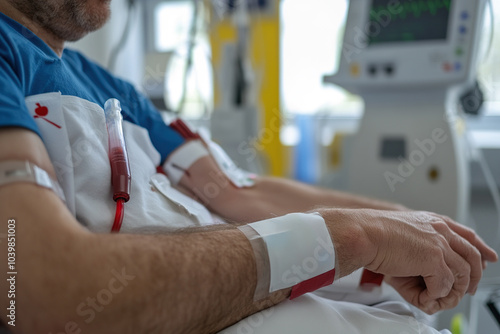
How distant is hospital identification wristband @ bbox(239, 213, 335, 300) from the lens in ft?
2.01

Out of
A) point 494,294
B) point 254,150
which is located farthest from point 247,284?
point 254,150

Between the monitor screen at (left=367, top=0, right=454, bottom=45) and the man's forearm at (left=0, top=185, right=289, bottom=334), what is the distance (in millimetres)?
1335

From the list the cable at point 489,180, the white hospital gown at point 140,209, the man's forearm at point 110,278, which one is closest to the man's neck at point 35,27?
the white hospital gown at point 140,209

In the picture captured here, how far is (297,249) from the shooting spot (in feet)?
2.04

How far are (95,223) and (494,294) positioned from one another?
0.83 meters

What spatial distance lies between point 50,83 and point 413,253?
2.15 feet

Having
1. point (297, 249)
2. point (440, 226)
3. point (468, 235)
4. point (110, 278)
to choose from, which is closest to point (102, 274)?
point (110, 278)

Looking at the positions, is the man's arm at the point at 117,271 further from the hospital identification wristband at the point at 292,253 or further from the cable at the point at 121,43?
the cable at the point at 121,43

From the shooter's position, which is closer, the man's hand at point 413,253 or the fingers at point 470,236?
the man's hand at point 413,253

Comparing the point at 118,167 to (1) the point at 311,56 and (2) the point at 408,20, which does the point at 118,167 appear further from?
(1) the point at 311,56

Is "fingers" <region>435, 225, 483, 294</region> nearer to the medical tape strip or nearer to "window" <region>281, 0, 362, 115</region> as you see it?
the medical tape strip

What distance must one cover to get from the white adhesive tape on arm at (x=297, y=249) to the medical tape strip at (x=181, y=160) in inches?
17.6

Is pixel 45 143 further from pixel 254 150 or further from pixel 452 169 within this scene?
pixel 254 150

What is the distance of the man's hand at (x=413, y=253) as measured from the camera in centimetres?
68
